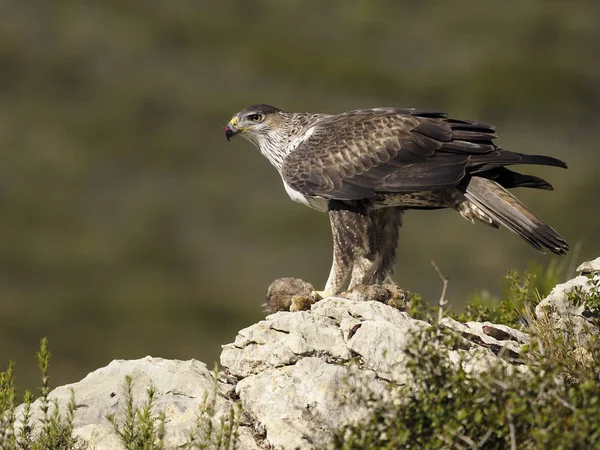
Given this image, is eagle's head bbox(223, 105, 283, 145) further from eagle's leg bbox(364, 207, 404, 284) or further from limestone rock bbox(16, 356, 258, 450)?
limestone rock bbox(16, 356, 258, 450)

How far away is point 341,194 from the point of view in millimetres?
8234

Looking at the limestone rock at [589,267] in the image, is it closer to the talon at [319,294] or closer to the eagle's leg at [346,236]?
the eagle's leg at [346,236]

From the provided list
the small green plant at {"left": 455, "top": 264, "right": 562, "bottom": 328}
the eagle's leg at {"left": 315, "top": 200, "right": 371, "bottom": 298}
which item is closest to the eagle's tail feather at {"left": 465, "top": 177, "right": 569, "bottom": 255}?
the small green plant at {"left": 455, "top": 264, "right": 562, "bottom": 328}

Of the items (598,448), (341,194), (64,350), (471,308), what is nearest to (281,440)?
(598,448)

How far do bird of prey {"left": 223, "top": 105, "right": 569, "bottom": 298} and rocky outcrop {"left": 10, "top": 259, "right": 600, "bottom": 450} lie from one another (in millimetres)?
1224

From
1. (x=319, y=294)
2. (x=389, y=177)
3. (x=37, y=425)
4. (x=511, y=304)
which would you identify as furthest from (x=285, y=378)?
(x=511, y=304)

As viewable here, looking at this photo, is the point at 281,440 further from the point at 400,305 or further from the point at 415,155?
the point at 415,155

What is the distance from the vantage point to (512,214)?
7691mm

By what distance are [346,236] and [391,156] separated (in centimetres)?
68

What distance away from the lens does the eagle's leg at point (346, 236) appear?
8.27m

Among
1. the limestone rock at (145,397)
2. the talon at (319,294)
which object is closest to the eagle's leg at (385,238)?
the talon at (319,294)

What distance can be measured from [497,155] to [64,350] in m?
19.1

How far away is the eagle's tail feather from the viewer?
24.6 ft

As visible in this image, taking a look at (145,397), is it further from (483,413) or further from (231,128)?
(231,128)
